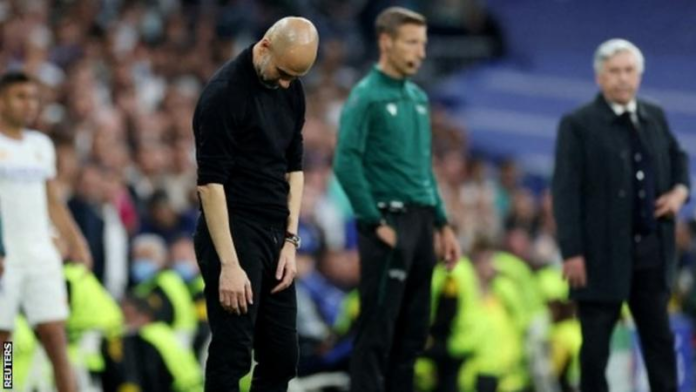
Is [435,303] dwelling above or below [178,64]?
below

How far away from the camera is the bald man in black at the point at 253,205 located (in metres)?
7.62

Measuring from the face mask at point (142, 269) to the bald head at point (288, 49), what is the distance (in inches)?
231

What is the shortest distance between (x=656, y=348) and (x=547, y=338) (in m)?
4.08

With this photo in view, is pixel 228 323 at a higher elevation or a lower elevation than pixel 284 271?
lower

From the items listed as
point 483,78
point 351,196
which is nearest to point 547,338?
point 351,196

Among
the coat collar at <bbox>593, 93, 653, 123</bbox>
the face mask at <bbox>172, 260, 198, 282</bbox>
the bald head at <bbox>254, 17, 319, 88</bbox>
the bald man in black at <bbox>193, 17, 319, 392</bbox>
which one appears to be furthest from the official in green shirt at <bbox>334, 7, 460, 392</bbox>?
the face mask at <bbox>172, 260, 198, 282</bbox>

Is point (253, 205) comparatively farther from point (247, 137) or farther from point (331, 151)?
point (331, 151)

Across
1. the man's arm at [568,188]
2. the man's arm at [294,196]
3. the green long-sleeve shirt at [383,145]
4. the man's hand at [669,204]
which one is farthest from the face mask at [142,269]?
the man's arm at [294,196]

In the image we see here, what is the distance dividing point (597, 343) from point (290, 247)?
2320mm

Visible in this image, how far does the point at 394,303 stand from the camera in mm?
9352

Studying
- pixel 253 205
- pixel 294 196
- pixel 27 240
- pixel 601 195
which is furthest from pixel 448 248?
pixel 27 240

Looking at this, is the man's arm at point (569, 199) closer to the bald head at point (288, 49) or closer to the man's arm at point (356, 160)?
the man's arm at point (356, 160)

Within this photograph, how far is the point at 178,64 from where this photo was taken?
1827 centimetres

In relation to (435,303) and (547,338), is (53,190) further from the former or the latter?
(547,338)
